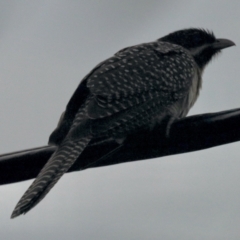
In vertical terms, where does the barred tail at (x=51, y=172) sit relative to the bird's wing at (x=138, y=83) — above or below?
below

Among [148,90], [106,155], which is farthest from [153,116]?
[106,155]

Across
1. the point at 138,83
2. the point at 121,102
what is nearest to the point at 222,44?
the point at 138,83

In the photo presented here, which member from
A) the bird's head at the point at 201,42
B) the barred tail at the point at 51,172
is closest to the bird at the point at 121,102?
the barred tail at the point at 51,172

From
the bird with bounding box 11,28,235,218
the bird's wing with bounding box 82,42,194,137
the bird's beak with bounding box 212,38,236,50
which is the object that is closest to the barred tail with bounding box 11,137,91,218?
the bird with bounding box 11,28,235,218

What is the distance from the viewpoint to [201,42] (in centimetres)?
817

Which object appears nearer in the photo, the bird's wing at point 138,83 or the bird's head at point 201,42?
the bird's wing at point 138,83

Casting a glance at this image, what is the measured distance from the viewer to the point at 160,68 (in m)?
6.36

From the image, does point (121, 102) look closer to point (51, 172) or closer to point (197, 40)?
point (51, 172)

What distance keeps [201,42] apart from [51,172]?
401 cm

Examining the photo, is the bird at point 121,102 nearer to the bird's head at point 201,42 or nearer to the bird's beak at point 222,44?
the bird's head at point 201,42

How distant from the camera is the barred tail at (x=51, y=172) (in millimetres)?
4367

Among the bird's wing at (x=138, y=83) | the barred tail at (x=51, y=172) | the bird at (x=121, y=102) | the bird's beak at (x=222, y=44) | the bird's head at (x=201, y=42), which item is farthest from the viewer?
the bird's beak at (x=222, y=44)

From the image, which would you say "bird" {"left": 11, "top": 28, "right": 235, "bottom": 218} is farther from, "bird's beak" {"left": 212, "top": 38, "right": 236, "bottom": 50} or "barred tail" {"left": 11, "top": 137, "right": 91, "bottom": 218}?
"bird's beak" {"left": 212, "top": 38, "right": 236, "bottom": 50}

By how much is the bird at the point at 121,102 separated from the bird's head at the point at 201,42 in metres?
0.88
